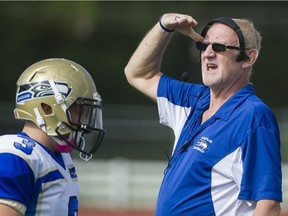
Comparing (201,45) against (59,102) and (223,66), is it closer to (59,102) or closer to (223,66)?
(223,66)

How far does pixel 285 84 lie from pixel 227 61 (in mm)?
27372

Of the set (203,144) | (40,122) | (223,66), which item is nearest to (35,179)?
(40,122)

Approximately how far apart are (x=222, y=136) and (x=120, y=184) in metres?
11.8

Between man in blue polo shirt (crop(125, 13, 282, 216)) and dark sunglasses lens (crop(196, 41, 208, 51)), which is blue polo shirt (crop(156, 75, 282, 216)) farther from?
dark sunglasses lens (crop(196, 41, 208, 51))

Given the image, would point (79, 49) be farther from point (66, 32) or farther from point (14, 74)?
point (14, 74)

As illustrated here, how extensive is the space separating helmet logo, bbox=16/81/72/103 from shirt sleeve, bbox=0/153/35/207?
0.44 metres

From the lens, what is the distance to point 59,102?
14.3ft

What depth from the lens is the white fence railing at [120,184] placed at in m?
15.9

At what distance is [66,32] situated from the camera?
31.6 metres

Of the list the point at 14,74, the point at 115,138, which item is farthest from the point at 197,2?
the point at 115,138

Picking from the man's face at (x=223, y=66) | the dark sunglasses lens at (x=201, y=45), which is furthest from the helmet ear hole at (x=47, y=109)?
the dark sunglasses lens at (x=201, y=45)

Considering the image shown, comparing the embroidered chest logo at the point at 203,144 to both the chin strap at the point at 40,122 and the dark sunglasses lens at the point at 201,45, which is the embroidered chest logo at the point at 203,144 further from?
the chin strap at the point at 40,122

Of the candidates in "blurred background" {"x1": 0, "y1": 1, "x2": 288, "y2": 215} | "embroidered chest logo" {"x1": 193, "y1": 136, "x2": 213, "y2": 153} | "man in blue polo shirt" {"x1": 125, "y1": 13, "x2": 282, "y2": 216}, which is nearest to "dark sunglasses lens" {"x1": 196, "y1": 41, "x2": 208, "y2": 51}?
"man in blue polo shirt" {"x1": 125, "y1": 13, "x2": 282, "y2": 216}

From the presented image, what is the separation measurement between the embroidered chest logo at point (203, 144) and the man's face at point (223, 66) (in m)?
0.34
